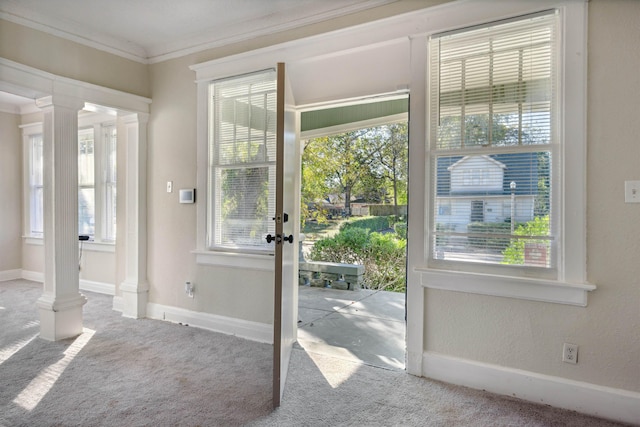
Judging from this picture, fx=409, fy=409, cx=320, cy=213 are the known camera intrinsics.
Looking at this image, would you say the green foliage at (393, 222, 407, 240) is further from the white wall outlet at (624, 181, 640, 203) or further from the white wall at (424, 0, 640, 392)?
the white wall outlet at (624, 181, 640, 203)

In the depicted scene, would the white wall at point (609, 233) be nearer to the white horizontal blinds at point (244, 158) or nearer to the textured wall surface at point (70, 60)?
the white horizontal blinds at point (244, 158)

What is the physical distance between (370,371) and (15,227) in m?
5.90

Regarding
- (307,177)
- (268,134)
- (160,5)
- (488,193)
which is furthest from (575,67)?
(307,177)

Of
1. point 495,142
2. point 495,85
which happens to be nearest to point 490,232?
point 495,142

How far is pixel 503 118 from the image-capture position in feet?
8.18

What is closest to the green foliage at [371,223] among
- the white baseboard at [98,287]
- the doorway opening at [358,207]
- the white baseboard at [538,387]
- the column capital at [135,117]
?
the doorway opening at [358,207]

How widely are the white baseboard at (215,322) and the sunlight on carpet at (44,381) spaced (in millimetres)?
757

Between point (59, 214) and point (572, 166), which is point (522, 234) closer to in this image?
point (572, 166)

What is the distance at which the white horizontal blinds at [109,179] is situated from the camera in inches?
213

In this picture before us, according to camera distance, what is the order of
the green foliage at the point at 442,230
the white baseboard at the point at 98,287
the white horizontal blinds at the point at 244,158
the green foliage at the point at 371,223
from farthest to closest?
the green foliage at the point at 371,223, the white baseboard at the point at 98,287, the white horizontal blinds at the point at 244,158, the green foliage at the point at 442,230

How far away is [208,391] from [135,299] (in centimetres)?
192

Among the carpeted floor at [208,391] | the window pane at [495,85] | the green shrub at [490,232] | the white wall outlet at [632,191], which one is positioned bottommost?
the carpeted floor at [208,391]

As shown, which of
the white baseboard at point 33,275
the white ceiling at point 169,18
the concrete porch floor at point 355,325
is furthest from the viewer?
the white baseboard at point 33,275

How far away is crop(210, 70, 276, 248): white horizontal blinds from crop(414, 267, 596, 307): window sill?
56.1 inches
